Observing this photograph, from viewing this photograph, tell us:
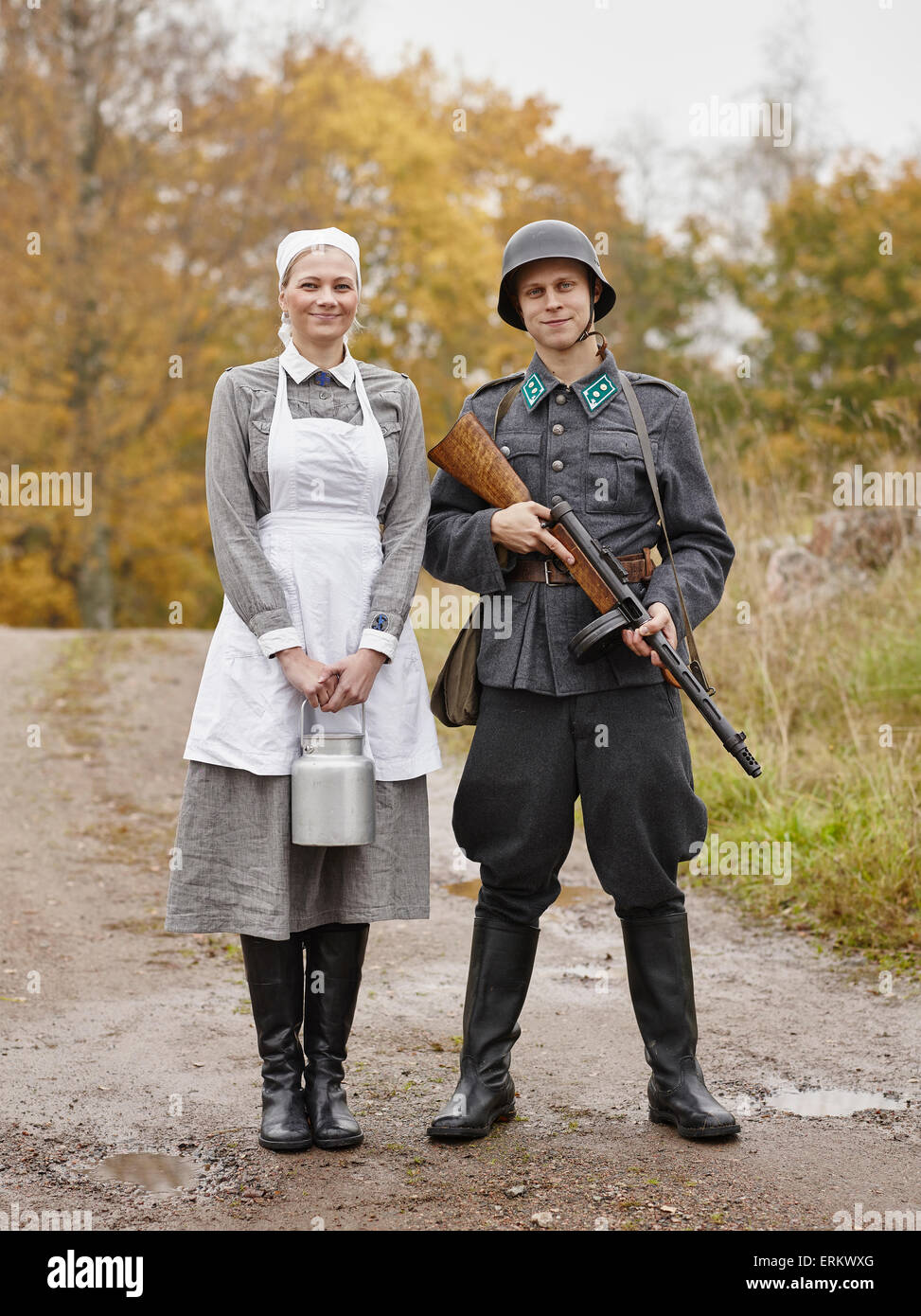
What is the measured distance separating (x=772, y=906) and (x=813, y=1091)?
190 cm

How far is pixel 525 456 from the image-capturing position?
3518mm

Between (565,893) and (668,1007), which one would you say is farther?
(565,893)

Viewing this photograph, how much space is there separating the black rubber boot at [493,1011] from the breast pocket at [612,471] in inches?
42.1

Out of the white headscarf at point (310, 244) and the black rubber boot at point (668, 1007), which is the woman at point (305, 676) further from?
the black rubber boot at point (668, 1007)

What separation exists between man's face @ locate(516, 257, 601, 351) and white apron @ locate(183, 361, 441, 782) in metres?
0.48

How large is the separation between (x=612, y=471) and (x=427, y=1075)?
174cm

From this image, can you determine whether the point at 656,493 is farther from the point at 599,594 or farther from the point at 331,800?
the point at 331,800

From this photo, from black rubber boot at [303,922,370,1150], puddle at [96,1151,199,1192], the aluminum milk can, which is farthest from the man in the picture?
puddle at [96,1151,199,1192]

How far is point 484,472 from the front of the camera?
137 inches

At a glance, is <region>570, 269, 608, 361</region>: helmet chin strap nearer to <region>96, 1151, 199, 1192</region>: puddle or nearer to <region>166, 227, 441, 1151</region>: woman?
<region>166, 227, 441, 1151</region>: woman

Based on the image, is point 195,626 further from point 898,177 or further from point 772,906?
point 772,906

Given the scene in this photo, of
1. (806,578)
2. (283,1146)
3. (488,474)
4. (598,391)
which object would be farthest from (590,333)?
(806,578)

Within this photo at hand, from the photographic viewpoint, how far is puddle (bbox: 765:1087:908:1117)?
3678 mm

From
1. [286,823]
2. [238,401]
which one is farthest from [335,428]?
[286,823]
